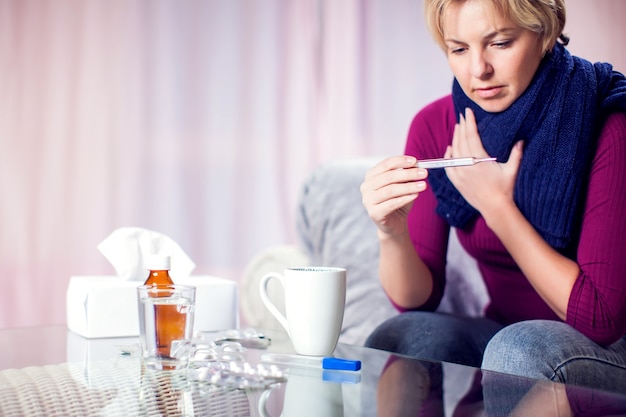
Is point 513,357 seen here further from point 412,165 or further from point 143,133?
point 143,133

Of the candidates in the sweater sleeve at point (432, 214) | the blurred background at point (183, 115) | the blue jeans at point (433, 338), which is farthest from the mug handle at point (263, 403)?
the blurred background at point (183, 115)

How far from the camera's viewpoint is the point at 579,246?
3.70 ft

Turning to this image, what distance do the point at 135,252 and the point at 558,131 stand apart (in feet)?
2.12

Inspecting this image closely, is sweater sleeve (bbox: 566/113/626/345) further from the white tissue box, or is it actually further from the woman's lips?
the white tissue box

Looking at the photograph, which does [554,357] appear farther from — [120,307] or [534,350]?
[120,307]

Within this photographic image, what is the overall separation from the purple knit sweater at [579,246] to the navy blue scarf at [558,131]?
0.03 meters

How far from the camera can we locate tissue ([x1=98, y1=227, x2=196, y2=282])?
113 centimetres

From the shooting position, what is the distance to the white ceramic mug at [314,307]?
2.81 feet

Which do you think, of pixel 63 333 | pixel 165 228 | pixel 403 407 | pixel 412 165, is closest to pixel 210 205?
pixel 165 228

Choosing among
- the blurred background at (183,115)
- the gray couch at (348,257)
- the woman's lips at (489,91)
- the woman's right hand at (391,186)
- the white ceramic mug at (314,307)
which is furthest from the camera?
the blurred background at (183,115)

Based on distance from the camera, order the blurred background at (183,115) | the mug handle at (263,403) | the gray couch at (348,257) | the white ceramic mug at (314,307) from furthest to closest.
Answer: the blurred background at (183,115) → the gray couch at (348,257) → the white ceramic mug at (314,307) → the mug handle at (263,403)

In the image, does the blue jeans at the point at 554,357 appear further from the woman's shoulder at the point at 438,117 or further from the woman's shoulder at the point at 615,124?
the woman's shoulder at the point at 438,117

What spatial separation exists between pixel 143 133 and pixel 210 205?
24cm

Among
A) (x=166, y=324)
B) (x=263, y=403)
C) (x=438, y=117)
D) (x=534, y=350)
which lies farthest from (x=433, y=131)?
(x=263, y=403)
